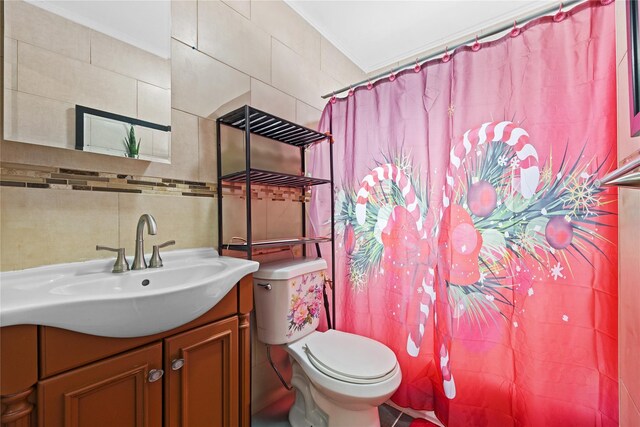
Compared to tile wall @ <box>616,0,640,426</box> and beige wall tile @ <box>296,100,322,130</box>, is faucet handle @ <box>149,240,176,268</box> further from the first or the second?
tile wall @ <box>616,0,640,426</box>

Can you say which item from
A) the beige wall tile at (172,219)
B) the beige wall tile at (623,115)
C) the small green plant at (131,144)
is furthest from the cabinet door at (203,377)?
the beige wall tile at (623,115)

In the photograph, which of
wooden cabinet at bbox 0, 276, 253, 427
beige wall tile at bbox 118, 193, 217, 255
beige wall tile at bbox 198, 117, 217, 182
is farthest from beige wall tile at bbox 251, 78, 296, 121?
wooden cabinet at bbox 0, 276, 253, 427

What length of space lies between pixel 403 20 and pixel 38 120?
1.92m

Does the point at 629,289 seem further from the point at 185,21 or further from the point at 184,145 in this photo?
the point at 185,21

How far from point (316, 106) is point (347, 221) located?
842mm

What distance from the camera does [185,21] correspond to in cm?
122

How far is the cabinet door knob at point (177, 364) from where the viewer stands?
83 cm

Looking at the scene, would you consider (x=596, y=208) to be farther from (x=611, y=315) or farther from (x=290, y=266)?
(x=290, y=266)

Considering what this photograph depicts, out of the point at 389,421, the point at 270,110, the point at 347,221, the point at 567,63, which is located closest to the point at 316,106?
the point at 270,110

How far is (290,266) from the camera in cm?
137

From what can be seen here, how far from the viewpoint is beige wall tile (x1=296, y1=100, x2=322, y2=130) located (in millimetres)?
1754

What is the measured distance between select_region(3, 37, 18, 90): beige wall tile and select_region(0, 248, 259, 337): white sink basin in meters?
0.57

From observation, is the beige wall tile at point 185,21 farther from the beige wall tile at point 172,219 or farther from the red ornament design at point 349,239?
the red ornament design at point 349,239

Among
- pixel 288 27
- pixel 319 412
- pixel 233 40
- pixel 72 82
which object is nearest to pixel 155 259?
pixel 72 82
